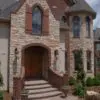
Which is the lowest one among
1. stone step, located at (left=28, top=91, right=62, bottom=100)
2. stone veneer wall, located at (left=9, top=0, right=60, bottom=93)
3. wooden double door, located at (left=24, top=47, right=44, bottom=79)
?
stone step, located at (left=28, top=91, right=62, bottom=100)

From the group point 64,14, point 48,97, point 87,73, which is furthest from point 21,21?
point 87,73

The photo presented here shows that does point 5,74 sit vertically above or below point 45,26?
below

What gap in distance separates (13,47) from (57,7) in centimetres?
1038

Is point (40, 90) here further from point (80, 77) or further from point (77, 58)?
point (77, 58)

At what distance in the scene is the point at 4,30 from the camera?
1838 cm

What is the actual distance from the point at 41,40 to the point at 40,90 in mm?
4330

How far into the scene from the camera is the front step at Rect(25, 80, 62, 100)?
16828mm

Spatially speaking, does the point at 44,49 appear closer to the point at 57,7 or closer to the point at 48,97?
the point at 48,97

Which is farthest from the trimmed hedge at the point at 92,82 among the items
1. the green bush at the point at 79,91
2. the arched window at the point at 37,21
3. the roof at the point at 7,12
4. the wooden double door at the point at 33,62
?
the roof at the point at 7,12

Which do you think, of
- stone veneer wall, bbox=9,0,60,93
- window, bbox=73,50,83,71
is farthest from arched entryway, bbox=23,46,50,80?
window, bbox=73,50,83,71

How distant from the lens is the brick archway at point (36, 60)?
66.7 ft

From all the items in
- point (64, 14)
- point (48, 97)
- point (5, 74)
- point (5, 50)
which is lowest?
point (48, 97)

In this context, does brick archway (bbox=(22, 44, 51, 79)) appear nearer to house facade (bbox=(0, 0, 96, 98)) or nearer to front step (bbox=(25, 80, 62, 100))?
house facade (bbox=(0, 0, 96, 98))

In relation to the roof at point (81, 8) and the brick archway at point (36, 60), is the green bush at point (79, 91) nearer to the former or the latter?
the brick archway at point (36, 60)
